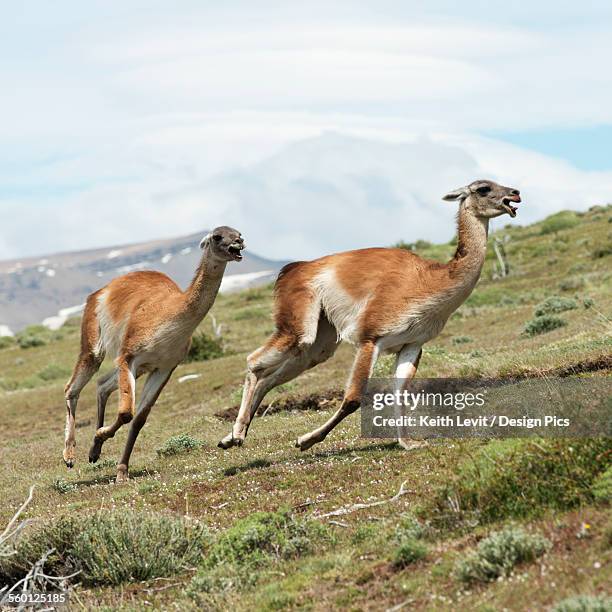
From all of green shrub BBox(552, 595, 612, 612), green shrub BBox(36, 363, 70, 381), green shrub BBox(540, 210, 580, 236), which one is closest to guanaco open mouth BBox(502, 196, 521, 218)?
green shrub BBox(552, 595, 612, 612)

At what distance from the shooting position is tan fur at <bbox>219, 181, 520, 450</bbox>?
1090cm

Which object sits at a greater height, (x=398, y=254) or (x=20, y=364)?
(x=398, y=254)

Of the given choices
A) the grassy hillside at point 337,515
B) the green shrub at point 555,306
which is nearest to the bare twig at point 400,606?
the grassy hillside at point 337,515

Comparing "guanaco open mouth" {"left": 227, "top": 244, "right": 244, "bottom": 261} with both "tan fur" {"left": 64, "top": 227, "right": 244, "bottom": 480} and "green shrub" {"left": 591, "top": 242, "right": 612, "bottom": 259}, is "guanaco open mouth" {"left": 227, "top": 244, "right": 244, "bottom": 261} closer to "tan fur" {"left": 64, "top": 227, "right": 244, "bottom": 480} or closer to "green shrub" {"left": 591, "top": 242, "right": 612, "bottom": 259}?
"tan fur" {"left": 64, "top": 227, "right": 244, "bottom": 480}

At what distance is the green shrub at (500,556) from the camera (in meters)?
6.31

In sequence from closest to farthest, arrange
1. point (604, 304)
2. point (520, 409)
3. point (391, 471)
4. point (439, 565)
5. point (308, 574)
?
1. point (439, 565)
2. point (308, 574)
3. point (391, 471)
4. point (520, 409)
5. point (604, 304)

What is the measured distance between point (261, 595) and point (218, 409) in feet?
41.5

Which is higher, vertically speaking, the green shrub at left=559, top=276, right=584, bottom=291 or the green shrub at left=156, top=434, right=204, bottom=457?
the green shrub at left=156, top=434, right=204, bottom=457

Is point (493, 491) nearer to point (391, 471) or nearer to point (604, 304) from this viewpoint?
point (391, 471)

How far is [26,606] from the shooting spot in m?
7.89

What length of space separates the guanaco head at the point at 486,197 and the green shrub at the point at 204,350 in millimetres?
19229

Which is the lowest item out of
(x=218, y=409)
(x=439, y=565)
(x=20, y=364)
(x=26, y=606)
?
(x=20, y=364)

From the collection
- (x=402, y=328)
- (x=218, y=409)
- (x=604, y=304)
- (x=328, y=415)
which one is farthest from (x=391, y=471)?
(x=604, y=304)

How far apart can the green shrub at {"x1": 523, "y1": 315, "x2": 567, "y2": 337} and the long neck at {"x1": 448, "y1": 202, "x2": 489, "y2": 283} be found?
11.0m
